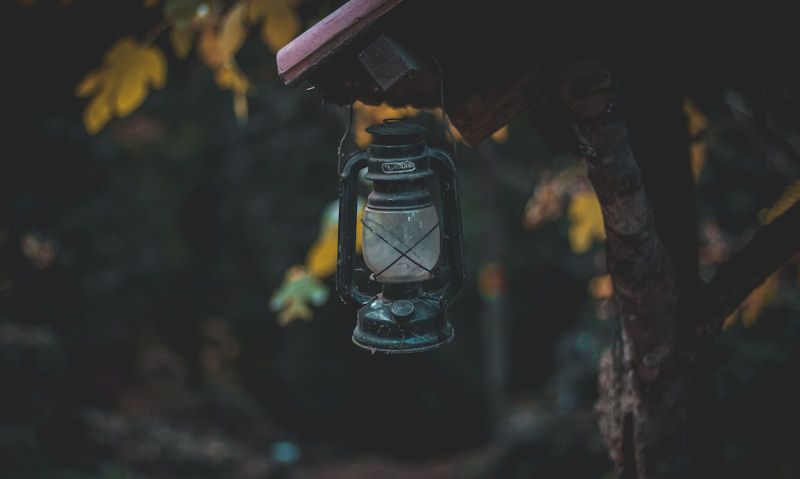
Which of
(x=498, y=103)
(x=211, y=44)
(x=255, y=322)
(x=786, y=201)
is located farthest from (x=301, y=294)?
(x=255, y=322)

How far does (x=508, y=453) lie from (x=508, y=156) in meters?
3.38

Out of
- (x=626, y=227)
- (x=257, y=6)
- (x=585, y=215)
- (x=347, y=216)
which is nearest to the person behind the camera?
(x=347, y=216)

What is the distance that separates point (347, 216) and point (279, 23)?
1217 mm

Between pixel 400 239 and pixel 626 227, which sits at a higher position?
pixel 400 239

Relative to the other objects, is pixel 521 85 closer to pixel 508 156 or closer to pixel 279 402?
pixel 508 156

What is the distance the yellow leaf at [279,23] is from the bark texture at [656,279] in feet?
4.05

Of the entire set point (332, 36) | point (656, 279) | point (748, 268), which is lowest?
point (748, 268)

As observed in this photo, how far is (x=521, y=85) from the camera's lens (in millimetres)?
1822

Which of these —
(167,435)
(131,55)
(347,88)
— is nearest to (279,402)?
(167,435)

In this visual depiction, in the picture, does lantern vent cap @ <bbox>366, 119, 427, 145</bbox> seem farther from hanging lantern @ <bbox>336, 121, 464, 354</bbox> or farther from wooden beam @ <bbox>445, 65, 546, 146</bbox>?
wooden beam @ <bbox>445, 65, 546, 146</bbox>

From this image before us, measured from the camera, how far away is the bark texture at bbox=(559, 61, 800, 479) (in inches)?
69.6

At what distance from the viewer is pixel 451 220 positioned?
1.71 metres

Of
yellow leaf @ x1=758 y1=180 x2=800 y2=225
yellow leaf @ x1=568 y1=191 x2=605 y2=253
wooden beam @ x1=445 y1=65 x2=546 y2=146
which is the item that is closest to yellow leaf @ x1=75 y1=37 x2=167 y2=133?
wooden beam @ x1=445 y1=65 x2=546 y2=146

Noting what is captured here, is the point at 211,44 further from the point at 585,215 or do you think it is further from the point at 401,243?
the point at 401,243
